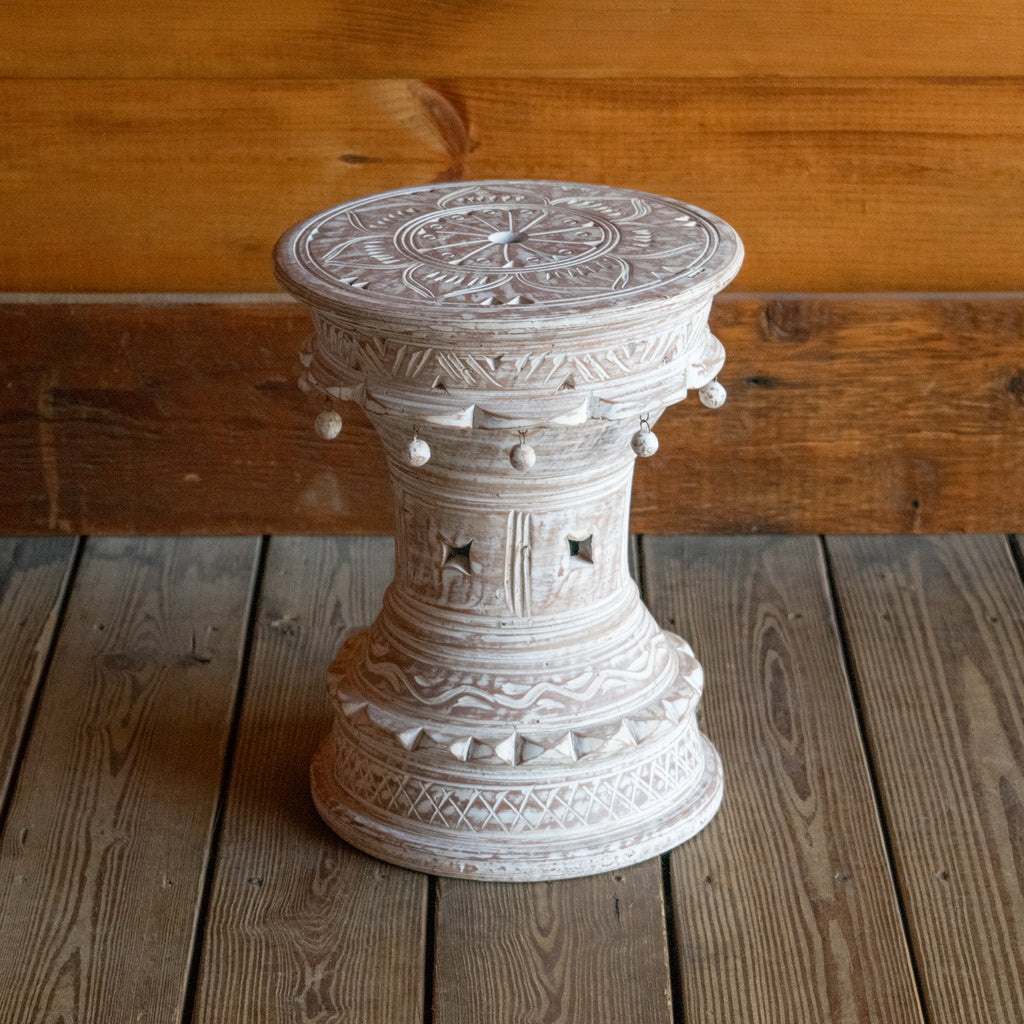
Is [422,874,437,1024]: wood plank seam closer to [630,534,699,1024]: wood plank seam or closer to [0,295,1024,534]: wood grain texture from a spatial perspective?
[630,534,699,1024]: wood plank seam

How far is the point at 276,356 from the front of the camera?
6.64 ft

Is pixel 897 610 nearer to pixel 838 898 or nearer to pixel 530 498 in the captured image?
pixel 838 898

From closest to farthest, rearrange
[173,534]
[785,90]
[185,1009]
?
[185,1009] → [785,90] → [173,534]

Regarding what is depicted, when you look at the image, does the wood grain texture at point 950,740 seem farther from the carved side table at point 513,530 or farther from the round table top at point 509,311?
the round table top at point 509,311

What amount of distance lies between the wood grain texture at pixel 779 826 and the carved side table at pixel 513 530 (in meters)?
0.07

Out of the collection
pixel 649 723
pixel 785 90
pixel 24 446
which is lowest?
pixel 24 446

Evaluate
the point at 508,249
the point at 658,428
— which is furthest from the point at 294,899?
the point at 658,428

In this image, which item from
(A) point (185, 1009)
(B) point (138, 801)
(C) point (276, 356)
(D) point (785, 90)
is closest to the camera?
(A) point (185, 1009)

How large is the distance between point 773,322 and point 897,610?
0.44m

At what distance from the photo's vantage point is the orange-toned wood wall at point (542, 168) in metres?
1.88

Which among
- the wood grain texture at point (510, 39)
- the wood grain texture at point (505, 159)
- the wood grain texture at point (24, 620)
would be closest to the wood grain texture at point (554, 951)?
the wood grain texture at point (24, 620)

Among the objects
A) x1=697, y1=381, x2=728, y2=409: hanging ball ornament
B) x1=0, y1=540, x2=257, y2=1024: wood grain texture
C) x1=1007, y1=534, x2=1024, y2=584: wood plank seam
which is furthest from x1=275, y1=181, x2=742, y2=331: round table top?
x1=1007, y1=534, x2=1024, y2=584: wood plank seam

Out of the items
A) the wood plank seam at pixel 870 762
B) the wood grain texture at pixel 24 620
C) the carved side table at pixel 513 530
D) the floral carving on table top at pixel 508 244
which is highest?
the floral carving on table top at pixel 508 244

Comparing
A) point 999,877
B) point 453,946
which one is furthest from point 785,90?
point 453,946
